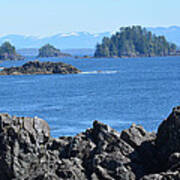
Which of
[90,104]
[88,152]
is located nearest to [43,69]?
[90,104]

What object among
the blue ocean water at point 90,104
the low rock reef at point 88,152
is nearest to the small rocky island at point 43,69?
the blue ocean water at point 90,104

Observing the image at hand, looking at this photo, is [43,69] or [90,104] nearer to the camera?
[90,104]

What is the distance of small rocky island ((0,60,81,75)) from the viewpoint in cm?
15562

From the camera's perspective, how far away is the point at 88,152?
2769cm

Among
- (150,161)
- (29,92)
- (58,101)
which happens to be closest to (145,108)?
(58,101)

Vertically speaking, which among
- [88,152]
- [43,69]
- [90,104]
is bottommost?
[90,104]

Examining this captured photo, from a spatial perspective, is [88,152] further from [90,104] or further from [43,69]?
[43,69]

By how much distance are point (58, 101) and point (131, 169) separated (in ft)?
187

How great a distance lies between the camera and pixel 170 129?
85.8 feet

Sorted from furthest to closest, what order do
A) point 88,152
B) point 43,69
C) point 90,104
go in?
1. point 43,69
2. point 90,104
3. point 88,152

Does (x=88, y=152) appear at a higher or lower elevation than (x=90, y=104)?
higher

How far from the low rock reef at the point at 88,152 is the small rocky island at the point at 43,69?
126 metres

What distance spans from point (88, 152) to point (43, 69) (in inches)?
5173

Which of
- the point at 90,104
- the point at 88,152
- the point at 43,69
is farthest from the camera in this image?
the point at 43,69
